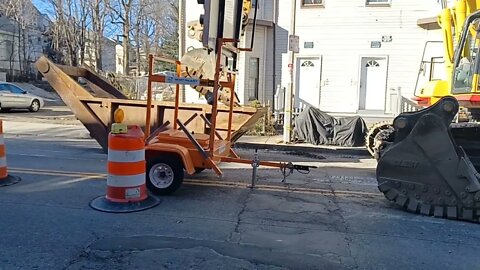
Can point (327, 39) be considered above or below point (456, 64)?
above

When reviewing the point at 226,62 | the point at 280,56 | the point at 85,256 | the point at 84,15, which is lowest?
the point at 85,256

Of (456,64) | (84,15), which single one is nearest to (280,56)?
(456,64)

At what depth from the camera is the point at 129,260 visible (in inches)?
156

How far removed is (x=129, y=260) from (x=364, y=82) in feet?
45.4

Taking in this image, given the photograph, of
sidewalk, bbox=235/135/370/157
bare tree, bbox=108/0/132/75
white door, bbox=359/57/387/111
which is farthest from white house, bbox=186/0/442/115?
bare tree, bbox=108/0/132/75

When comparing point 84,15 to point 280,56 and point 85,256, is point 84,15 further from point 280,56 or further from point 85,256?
point 85,256

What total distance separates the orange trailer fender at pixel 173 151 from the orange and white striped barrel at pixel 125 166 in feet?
1.84

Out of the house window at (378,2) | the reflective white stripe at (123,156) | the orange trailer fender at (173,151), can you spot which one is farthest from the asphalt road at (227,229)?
the house window at (378,2)

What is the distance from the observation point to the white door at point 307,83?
53.9ft

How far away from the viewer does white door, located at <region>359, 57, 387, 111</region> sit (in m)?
15.9

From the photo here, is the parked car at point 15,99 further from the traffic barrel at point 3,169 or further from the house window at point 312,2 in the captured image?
the traffic barrel at point 3,169

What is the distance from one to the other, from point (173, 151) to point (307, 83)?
11399mm

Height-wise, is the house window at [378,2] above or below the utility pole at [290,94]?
above

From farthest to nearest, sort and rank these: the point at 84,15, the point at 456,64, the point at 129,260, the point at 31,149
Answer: the point at 84,15
the point at 31,149
the point at 456,64
the point at 129,260
